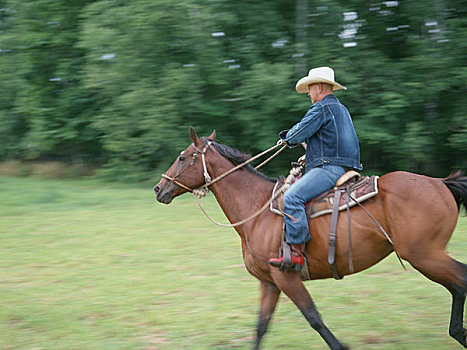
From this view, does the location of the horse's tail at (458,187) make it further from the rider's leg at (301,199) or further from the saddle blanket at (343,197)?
the rider's leg at (301,199)

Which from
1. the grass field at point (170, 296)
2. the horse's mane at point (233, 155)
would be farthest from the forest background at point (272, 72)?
the horse's mane at point (233, 155)

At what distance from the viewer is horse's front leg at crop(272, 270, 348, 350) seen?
187 inches

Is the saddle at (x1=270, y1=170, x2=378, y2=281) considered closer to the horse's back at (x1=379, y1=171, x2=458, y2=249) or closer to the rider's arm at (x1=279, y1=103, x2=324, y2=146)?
the horse's back at (x1=379, y1=171, x2=458, y2=249)

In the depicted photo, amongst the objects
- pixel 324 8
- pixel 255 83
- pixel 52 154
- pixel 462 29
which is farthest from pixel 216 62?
pixel 52 154

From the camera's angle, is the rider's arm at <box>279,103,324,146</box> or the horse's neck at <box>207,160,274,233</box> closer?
the rider's arm at <box>279,103,324,146</box>

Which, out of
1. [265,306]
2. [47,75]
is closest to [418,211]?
[265,306]

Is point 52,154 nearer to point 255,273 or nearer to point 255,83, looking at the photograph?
point 255,83

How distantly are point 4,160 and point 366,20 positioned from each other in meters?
17.3

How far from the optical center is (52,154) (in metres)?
23.9

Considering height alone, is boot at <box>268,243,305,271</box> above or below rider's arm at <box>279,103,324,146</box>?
below

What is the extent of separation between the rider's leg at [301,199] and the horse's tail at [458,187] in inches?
39.0

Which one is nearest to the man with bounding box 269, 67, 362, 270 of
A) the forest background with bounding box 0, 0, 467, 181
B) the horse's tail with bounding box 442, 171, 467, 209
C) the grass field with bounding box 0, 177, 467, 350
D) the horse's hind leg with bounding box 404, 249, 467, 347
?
the horse's tail with bounding box 442, 171, 467, 209

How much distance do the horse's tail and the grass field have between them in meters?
1.52

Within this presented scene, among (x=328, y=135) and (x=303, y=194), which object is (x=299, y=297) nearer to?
(x=303, y=194)
